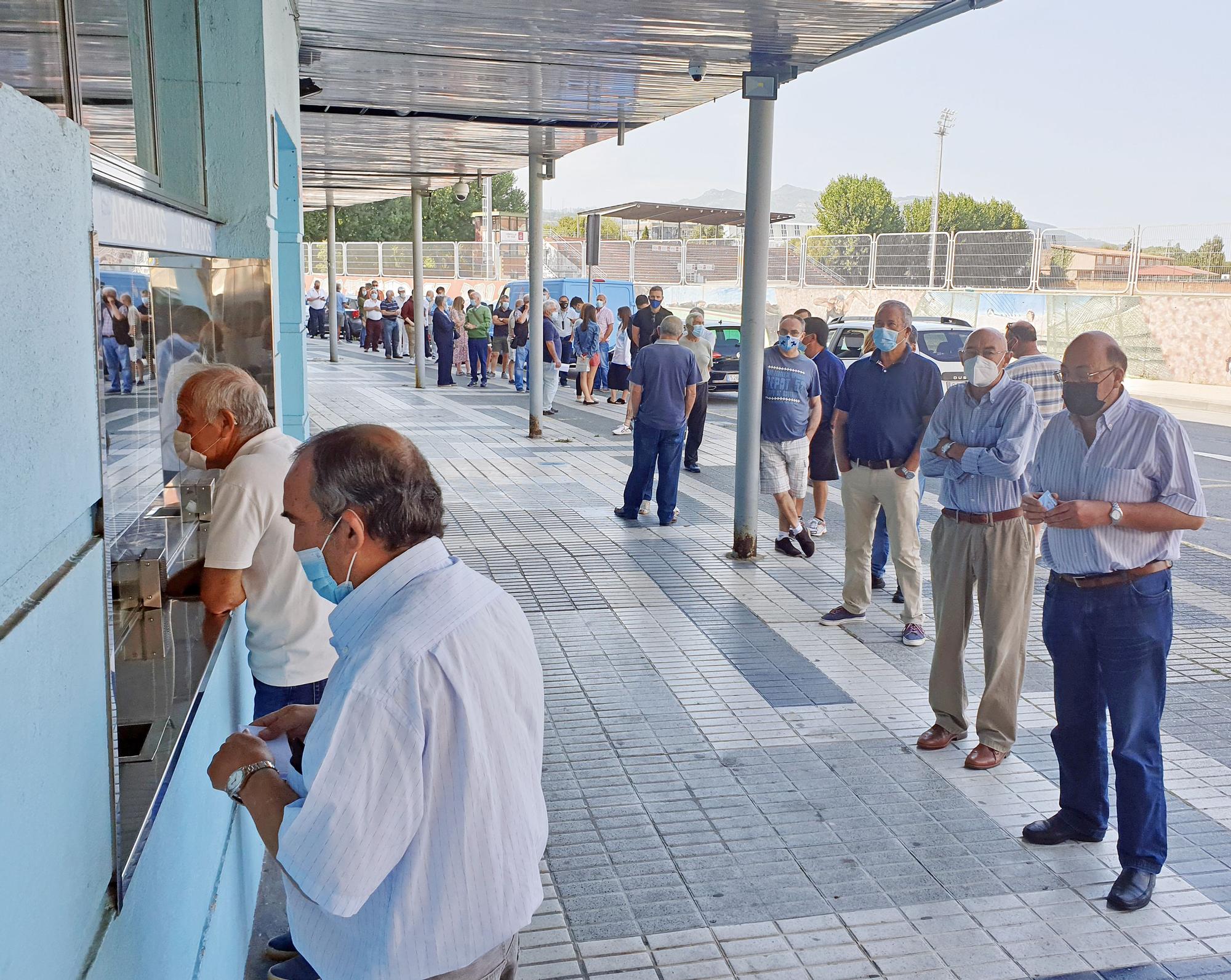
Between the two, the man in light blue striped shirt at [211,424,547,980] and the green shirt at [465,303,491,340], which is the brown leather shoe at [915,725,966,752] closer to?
the man in light blue striped shirt at [211,424,547,980]

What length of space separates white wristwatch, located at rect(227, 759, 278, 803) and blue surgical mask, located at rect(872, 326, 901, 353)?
5.37 meters

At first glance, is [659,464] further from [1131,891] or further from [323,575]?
[323,575]

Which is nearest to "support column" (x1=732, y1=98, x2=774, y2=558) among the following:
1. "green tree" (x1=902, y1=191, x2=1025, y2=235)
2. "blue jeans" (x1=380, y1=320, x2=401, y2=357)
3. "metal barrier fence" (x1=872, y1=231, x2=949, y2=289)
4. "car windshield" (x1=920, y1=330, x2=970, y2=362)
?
"car windshield" (x1=920, y1=330, x2=970, y2=362)

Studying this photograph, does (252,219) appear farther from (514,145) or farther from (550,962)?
(514,145)

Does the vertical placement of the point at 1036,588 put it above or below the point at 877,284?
below

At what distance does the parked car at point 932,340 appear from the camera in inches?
693

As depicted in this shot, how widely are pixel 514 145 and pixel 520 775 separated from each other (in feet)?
44.8

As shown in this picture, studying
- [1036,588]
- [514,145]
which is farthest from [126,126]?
[514,145]

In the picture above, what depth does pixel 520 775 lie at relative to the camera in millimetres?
2020

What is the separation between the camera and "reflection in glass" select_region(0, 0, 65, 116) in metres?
1.85

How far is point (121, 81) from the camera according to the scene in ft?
12.0

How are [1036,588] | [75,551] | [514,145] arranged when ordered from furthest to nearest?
[514,145], [1036,588], [75,551]

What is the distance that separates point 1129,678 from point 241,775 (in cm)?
327

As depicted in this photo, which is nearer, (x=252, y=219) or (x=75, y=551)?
(x=75, y=551)
